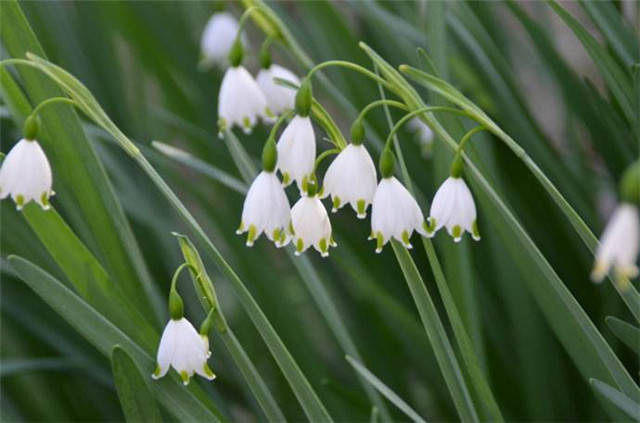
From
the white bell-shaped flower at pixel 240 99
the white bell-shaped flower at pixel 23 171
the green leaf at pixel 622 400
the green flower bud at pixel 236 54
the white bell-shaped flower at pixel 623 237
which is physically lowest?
the green leaf at pixel 622 400

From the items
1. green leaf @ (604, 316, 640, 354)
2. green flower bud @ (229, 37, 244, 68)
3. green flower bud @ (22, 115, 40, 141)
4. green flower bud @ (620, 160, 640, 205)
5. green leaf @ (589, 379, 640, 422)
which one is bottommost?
green leaf @ (589, 379, 640, 422)

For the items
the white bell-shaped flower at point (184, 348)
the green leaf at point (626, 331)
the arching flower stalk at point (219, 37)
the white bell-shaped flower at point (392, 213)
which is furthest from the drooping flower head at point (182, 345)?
the arching flower stalk at point (219, 37)

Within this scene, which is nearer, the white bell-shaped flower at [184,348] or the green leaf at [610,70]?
the white bell-shaped flower at [184,348]

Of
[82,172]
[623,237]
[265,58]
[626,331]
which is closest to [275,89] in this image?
[265,58]

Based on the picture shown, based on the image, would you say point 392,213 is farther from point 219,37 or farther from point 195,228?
point 219,37

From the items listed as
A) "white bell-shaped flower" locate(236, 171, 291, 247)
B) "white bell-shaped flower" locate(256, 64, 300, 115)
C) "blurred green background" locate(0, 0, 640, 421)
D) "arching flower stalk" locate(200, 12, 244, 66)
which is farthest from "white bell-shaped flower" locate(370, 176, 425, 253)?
"arching flower stalk" locate(200, 12, 244, 66)

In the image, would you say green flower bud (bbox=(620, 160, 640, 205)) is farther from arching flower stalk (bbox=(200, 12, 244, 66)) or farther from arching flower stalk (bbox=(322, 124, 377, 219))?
arching flower stalk (bbox=(200, 12, 244, 66))

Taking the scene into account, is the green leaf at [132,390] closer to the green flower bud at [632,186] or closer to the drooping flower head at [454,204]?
the drooping flower head at [454,204]
